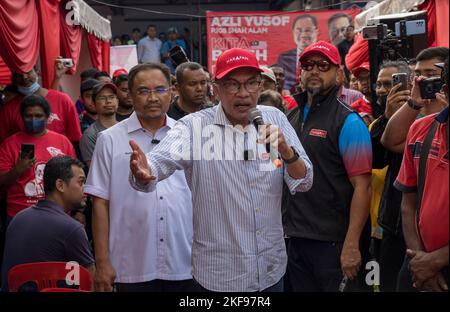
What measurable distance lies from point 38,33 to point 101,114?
1411mm

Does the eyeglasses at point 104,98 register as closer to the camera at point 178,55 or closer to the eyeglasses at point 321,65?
the camera at point 178,55

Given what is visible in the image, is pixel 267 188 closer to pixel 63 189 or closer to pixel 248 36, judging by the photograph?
pixel 63 189

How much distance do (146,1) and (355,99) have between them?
913 cm

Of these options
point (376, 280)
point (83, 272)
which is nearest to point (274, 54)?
point (376, 280)

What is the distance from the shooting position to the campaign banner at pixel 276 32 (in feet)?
37.2

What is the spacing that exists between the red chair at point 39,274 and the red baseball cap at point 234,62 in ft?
3.98

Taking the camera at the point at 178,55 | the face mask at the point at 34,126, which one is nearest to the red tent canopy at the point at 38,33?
the face mask at the point at 34,126

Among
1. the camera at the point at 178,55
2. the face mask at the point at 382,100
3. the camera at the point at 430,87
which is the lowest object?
the face mask at the point at 382,100

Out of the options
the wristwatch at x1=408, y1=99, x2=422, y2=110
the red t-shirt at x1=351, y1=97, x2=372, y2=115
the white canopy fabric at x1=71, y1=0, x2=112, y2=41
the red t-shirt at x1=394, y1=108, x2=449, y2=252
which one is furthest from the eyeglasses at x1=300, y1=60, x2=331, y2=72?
the white canopy fabric at x1=71, y1=0, x2=112, y2=41

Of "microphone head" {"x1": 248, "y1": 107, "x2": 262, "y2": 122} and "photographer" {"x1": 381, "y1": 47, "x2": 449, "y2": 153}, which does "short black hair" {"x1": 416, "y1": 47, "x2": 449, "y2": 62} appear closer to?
"photographer" {"x1": 381, "y1": 47, "x2": 449, "y2": 153}

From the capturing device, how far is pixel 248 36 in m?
11.8

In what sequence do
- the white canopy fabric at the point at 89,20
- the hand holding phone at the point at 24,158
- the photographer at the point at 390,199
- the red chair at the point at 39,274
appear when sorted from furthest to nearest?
the white canopy fabric at the point at 89,20 < the hand holding phone at the point at 24,158 < the photographer at the point at 390,199 < the red chair at the point at 39,274

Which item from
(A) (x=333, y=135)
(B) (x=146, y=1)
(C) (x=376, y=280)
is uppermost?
(B) (x=146, y=1)

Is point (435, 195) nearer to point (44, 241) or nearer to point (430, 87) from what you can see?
point (430, 87)
